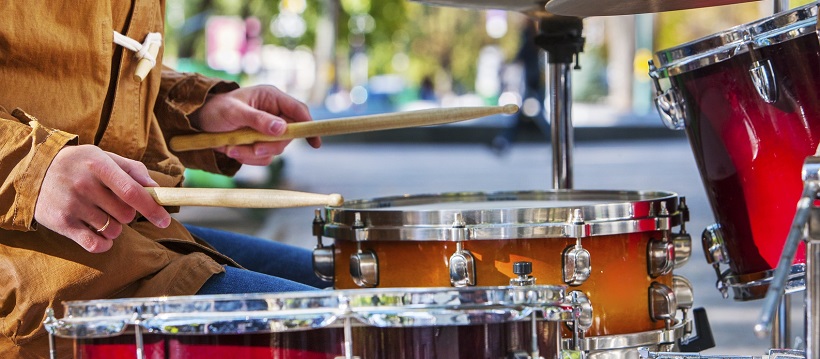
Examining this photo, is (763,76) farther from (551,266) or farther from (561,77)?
(561,77)

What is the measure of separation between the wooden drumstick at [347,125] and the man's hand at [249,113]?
4 centimetres

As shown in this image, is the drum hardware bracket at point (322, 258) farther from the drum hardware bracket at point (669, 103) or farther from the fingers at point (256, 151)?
the drum hardware bracket at point (669, 103)

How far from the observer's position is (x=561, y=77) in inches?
98.3

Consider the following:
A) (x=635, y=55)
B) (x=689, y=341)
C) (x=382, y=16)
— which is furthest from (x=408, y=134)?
(x=689, y=341)

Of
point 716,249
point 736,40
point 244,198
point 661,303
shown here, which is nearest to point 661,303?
point 661,303

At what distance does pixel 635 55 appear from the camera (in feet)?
73.7

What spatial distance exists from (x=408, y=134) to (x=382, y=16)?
4160mm

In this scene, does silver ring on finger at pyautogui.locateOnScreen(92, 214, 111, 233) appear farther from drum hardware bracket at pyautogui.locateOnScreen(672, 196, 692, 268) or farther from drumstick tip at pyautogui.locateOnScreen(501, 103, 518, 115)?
drum hardware bracket at pyautogui.locateOnScreen(672, 196, 692, 268)

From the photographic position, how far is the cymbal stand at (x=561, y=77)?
2.47m

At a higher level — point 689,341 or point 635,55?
point 635,55

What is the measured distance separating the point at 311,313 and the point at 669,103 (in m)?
1.08

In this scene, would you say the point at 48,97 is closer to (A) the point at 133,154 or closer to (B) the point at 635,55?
(A) the point at 133,154

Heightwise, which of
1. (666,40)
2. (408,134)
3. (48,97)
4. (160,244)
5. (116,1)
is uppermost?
(666,40)

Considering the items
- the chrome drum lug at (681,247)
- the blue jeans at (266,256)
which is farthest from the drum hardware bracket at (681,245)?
the blue jeans at (266,256)
